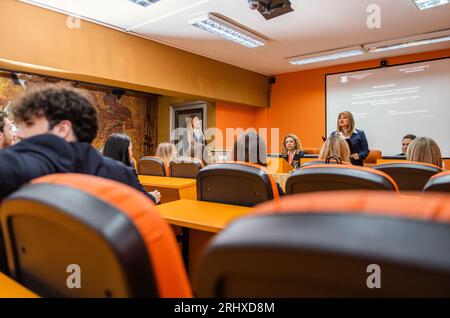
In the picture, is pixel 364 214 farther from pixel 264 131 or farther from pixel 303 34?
pixel 264 131

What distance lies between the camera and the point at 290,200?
432 mm

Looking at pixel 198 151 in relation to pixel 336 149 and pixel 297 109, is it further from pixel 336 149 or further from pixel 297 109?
pixel 336 149

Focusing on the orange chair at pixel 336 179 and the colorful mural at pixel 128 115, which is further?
the colorful mural at pixel 128 115

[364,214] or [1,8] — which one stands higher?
[1,8]

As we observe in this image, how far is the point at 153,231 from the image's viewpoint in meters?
0.52

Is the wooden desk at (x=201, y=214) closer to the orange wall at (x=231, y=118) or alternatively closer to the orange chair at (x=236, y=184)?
the orange chair at (x=236, y=184)

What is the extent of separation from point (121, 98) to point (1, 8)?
356 cm

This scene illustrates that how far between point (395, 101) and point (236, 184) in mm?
6162

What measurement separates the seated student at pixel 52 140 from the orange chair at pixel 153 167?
2984 mm

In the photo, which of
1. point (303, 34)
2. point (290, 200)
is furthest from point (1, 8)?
point (290, 200)

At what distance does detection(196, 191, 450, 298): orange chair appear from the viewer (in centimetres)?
34

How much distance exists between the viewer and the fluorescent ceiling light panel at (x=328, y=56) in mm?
6086

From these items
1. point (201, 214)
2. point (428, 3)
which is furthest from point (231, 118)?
point (201, 214)

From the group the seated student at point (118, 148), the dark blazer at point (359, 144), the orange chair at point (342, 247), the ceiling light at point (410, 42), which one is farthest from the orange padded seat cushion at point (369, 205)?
the ceiling light at point (410, 42)
